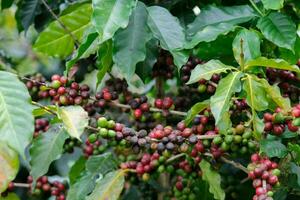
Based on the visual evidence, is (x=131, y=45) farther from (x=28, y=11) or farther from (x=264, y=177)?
(x=28, y=11)

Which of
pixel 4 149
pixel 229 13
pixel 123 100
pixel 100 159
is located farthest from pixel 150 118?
pixel 4 149

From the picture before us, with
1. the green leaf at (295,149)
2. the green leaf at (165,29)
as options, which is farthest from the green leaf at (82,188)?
the green leaf at (295,149)

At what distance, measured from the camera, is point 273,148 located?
134 centimetres

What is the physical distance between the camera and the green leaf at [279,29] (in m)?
1.40

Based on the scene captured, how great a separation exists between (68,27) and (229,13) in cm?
48

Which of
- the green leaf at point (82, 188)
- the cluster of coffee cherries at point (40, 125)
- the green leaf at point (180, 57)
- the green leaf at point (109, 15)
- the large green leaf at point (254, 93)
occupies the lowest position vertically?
the green leaf at point (82, 188)

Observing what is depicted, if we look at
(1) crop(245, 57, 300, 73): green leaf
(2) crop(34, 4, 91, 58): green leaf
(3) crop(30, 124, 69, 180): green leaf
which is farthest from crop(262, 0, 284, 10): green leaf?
(3) crop(30, 124, 69, 180): green leaf

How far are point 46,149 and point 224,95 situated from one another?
54 cm

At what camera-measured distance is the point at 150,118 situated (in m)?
1.61

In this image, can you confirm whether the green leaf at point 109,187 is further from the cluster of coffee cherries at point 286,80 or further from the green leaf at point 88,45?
the cluster of coffee cherries at point 286,80

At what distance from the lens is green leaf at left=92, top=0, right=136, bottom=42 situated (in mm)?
1296

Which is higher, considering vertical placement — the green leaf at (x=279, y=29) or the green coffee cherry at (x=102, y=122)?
the green leaf at (x=279, y=29)

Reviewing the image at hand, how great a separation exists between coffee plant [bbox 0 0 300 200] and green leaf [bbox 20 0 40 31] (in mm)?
172

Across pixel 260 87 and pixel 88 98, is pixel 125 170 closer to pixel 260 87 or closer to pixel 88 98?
pixel 88 98
